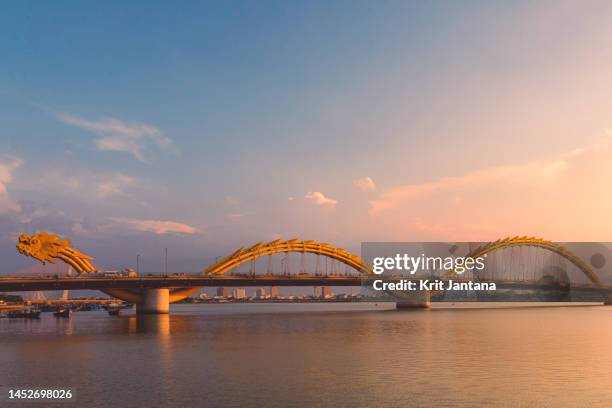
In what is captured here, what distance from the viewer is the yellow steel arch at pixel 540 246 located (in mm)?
150125

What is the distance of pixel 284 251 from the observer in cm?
12169

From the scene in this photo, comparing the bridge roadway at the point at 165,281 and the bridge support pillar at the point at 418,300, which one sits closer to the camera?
the bridge roadway at the point at 165,281

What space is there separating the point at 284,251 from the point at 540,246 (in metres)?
78.0

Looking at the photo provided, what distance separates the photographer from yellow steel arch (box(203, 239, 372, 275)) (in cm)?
11419

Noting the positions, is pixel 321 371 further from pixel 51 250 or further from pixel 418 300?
pixel 418 300

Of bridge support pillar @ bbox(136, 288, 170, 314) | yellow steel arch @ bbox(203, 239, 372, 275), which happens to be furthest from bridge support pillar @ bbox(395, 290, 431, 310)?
bridge support pillar @ bbox(136, 288, 170, 314)

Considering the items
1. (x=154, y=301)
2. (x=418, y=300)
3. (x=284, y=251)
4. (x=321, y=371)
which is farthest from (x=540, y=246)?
(x=321, y=371)

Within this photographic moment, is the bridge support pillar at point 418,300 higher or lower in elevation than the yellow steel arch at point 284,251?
lower

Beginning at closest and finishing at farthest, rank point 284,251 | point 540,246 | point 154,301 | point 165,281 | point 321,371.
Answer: point 321,371 → point 165,281 → point 154,301 → point 284,251 → point 540,246

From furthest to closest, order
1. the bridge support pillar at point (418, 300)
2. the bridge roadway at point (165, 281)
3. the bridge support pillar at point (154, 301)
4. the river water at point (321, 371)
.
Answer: the bridge support pillar at point (418, 300)
the bridge support pillar at point (154, 301)
the bridge roadway at point (165, 281)
the river water at point (321, 371)

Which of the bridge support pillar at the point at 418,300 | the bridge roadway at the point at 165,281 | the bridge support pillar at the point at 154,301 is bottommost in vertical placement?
the bridge support pillar at the point at 418,300

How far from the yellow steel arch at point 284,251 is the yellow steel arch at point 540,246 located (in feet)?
121

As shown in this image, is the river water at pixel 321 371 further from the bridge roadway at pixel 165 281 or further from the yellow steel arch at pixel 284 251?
the yellow steel arch at pixel 284 251

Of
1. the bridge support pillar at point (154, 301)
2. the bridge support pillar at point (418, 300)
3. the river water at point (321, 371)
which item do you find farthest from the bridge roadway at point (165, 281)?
the river water at point (321, 371)
